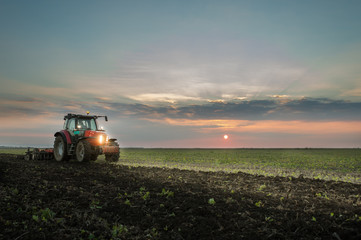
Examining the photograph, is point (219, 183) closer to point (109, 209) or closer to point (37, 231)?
point (109, 209)

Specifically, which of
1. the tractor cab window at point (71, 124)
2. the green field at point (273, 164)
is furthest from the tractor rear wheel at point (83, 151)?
the green field at point (273, 164)

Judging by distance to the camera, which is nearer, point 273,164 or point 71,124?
point 71,124

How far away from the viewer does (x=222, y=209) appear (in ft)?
27.7

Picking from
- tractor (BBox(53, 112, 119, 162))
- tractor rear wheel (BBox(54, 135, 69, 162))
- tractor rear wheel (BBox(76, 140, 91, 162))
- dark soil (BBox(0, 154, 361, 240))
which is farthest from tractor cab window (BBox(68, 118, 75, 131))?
dark soil (BBox(0, 154, 361, 240))

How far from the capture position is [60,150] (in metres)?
23.1

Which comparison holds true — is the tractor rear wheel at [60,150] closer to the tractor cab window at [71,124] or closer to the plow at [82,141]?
the plow at [82,141]

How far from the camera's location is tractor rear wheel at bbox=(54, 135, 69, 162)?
21655 mm

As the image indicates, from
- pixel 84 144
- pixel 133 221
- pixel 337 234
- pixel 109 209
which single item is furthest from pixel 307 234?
pixel 84 144

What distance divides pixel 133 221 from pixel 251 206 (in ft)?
11.3

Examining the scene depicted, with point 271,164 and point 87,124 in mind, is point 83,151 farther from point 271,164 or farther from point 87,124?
point 271,164

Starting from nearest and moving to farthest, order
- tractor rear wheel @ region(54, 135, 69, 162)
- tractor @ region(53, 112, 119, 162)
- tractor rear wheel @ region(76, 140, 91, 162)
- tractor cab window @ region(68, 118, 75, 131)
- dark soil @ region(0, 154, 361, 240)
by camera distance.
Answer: dark soil @ region(0, 154, 361, 240), tractor rear wheel @ region(76, 140, 91, 162), tractor @ region(53, 112, 119, 162), tractor rear wheel @ region(54, 135, 69, 162), tractor cab window @ region(68, 118, 75, 131)

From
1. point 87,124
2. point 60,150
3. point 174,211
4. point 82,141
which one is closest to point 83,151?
point 82,141

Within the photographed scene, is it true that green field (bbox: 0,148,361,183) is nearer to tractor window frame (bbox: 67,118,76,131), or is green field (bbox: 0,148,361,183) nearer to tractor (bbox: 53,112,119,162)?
tractor (bbox: 53,112,119,162)

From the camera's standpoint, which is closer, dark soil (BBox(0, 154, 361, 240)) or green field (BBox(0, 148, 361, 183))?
dark soil (BBox(0, 154, 361, 240))
